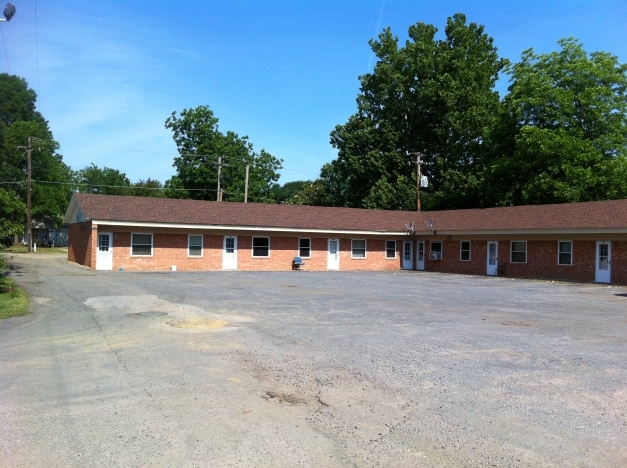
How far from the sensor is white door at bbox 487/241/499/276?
31.1 m

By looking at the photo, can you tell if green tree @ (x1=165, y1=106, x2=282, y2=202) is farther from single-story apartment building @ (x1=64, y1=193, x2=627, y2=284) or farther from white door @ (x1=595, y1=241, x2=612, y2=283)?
white door @ (x1=595, y1=241, x2=612, y2=283)

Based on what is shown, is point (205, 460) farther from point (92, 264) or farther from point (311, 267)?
point (311, 267)

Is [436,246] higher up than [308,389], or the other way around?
[436,246]

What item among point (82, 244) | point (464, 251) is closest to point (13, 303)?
point (82, 244)

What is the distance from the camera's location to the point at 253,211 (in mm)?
33906

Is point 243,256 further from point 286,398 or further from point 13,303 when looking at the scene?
point 286,398

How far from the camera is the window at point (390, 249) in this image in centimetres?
3675

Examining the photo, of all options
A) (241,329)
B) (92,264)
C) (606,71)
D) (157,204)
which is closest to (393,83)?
(606,71)

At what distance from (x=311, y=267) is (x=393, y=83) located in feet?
79.8

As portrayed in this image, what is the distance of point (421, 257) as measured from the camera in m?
36.8

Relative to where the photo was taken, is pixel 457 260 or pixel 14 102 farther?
pixel 14 102

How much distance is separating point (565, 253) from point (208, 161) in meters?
37.5

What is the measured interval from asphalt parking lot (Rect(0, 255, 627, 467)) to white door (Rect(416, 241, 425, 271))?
928 inches

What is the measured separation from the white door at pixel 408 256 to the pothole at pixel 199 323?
27.3 meters
